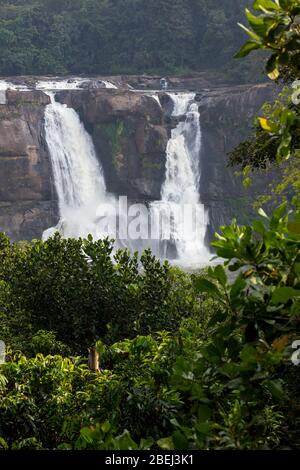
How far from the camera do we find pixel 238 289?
2508 millimetres

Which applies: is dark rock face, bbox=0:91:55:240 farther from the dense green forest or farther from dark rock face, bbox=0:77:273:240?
the dense green forest

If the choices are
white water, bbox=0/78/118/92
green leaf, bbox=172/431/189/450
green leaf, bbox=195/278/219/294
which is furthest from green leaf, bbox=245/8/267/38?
white water, bbox=0/78/118/92

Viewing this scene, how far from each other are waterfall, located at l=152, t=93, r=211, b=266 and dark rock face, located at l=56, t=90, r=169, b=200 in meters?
0.64

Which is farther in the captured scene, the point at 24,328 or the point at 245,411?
the point at 24,328

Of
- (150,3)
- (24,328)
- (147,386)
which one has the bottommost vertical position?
(147,386)

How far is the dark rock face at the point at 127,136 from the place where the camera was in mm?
33188

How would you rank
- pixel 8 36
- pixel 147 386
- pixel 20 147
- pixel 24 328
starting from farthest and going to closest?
pixel 8 36, pixel 20 147, pixel 24 328, pixel 147 386

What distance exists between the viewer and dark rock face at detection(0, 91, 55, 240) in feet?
101

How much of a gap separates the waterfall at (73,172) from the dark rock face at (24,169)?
21.4 inches

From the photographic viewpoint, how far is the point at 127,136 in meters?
33.9

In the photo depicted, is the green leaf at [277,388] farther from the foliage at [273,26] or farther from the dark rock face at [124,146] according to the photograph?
the dark rock face at [124,146]
